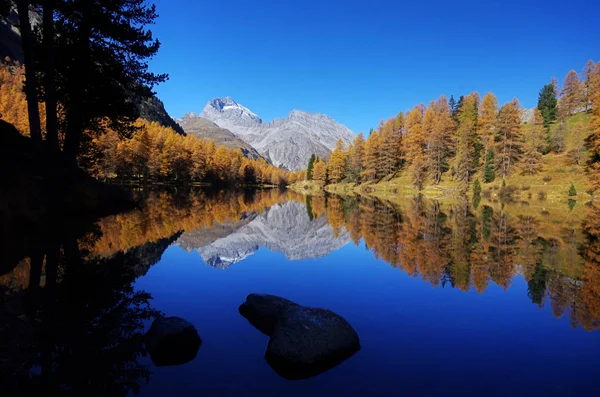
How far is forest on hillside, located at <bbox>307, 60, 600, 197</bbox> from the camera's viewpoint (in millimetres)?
57469

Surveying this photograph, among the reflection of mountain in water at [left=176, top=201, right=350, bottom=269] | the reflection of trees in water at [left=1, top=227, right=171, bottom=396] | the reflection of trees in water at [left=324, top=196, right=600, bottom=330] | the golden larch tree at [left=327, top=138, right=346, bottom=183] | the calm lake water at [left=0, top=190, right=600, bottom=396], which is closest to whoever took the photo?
the reflection of trees in water at [left=1, top=227, right=171, bottom=396]

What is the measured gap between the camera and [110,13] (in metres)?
19.7

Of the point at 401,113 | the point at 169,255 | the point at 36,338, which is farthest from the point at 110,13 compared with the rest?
the point at 401,113

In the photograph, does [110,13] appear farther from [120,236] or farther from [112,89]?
[120,236]

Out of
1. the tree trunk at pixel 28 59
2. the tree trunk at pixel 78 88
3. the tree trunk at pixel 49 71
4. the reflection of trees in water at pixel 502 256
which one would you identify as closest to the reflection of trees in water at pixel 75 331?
the reflection of trees in water at pixel 502 256

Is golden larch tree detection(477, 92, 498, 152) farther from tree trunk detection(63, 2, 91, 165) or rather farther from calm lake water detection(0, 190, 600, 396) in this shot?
Answer: tree trunk detection(63, 2, 91, 165)

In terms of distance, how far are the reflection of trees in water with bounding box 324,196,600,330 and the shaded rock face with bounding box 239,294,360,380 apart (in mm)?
5984

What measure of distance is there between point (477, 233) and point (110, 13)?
86.7 feet

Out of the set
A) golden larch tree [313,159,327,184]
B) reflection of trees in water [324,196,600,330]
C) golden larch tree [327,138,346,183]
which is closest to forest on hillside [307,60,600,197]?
golden larch tree [327,138,346,183]

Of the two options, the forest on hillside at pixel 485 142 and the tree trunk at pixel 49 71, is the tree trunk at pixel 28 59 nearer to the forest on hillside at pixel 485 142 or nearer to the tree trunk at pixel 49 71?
the tree trunk at pixel 49 71

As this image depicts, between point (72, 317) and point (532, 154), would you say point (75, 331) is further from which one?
point (532, 154)

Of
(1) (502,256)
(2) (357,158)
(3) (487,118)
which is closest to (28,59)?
(1) (502,256)

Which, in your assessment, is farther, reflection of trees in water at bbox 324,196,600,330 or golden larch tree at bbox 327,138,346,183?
golden larch tree at bbox 327,138,346,183

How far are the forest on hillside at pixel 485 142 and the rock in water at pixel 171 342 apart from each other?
187 feet
